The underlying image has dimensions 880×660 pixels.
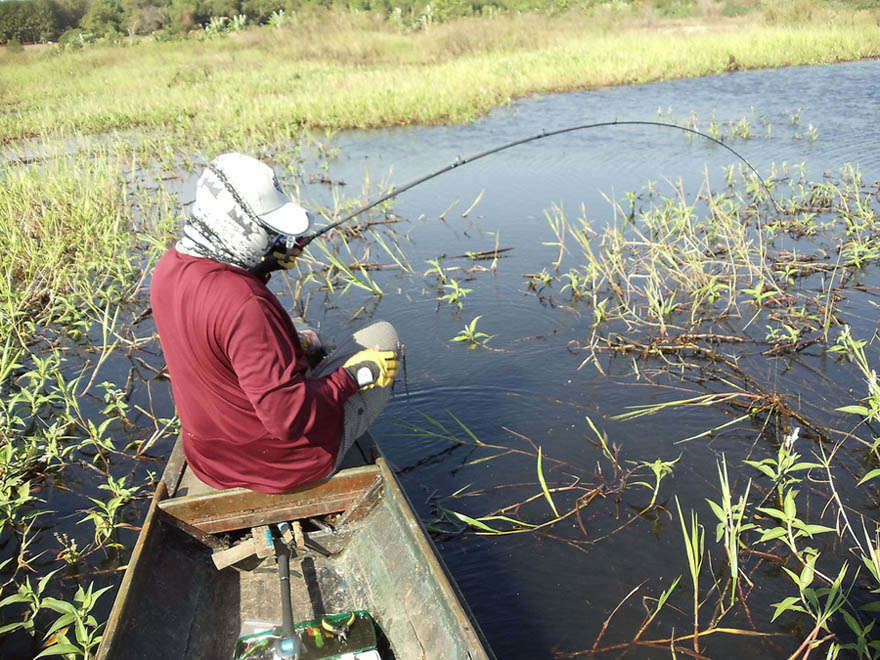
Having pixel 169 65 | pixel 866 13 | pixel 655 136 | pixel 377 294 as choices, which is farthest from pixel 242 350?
pixel 866 13

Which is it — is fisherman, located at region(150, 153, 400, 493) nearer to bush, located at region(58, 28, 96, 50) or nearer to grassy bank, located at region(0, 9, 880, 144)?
grassy bank, located at region(0, 9, 880, 144)

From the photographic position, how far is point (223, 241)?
250 centimetres

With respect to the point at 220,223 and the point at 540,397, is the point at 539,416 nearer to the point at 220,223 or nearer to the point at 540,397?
the point at 540,397

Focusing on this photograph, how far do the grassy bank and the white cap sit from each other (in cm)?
967

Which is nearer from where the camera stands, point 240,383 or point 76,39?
point 240,383

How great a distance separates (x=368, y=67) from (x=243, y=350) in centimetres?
1871

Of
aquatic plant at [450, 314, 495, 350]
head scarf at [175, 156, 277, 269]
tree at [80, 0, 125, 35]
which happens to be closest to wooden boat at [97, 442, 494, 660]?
head scarf at [175, 156, 277, 269]

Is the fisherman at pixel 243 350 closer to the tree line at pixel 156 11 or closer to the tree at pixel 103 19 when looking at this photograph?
the tree line at pixel 156 11

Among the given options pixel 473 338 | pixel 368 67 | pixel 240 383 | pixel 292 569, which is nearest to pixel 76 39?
pixel 368 67

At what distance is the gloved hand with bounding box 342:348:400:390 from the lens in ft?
9.42

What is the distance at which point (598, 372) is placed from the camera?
16.8ft

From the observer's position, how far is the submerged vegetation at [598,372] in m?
3.24

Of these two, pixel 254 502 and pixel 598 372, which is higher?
pixel 254 502

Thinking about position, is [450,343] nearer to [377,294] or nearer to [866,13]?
[377,294]
